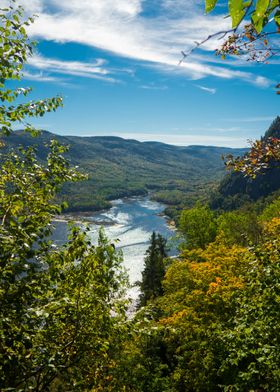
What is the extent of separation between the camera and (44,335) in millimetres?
9109

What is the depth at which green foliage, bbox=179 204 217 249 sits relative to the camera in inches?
2714

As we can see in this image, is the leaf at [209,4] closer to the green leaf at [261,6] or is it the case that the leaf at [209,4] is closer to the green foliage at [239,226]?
the green leaf at [261,6]

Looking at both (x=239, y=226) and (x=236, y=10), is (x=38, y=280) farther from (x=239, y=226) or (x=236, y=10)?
(x=239, y=226)

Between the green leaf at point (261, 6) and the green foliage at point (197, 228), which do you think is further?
the green foliage at point (197, 228)

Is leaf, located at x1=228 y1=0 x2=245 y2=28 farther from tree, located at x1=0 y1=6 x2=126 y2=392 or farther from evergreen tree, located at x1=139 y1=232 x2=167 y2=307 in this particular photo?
evergreen tree, located at x1=139 y1=232 x2=167 y2=307

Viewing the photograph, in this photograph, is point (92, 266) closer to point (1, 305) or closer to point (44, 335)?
point (44, 335)

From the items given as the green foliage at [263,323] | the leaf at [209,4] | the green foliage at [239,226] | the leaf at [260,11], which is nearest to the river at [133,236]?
the green foliage at [239,226]

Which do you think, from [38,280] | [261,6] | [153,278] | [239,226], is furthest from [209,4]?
[239,226]

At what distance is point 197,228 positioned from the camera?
229 feet

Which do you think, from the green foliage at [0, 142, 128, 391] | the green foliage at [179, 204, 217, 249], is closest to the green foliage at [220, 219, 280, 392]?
the green foliage at [0, 142, 128, 391]

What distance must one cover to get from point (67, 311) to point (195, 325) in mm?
23731

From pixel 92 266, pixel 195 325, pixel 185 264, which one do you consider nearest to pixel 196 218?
pixel 185 264

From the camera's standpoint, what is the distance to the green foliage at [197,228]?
226 feet

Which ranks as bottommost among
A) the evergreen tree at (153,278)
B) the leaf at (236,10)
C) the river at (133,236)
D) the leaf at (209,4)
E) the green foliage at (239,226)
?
the river at (133,236)
